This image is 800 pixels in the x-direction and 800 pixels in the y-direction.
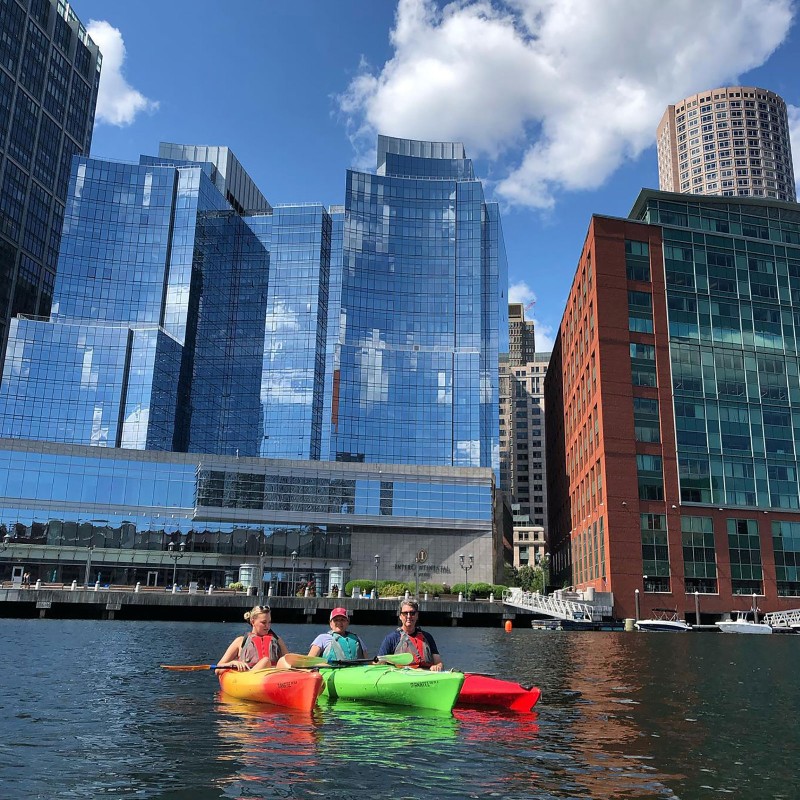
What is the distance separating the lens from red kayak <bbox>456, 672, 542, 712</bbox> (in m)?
17.6

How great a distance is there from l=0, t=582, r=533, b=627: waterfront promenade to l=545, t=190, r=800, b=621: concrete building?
1414 centimetres

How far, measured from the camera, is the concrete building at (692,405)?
76.6m

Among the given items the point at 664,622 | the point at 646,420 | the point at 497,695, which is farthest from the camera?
the point at 646,420

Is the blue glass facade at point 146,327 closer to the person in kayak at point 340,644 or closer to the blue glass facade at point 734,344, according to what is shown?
the blue glass facade at point 734,344

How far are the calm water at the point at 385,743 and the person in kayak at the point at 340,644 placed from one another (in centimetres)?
122

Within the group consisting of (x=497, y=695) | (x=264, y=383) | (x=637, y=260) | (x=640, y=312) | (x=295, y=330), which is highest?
(x=295, y=330)

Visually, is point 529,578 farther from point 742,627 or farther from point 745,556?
point 742,627

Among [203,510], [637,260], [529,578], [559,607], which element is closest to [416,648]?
[559,607]

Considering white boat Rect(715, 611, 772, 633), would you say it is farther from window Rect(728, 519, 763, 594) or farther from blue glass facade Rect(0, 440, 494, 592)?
blue glass facade Rect(0, 440, 494, 592)

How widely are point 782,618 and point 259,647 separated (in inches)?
2694

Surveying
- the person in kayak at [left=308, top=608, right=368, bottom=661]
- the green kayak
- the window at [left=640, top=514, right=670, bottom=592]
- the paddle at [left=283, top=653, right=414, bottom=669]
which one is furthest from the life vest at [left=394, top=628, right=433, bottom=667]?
the window at [left=640, top=514, right=670, bottom=592]

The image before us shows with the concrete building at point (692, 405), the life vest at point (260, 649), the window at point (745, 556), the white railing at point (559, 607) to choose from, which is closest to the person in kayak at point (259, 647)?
the life vest at point (260, 649)

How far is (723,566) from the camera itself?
7731 cm

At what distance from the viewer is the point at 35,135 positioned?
541 feet
